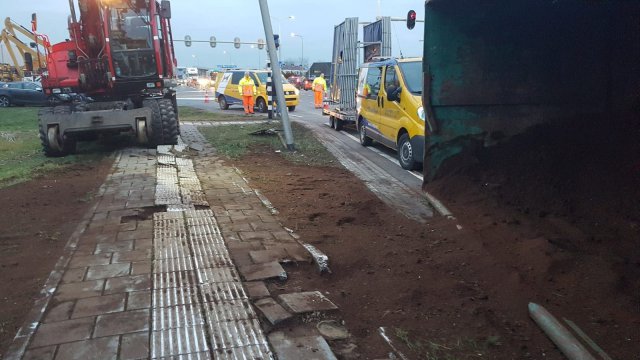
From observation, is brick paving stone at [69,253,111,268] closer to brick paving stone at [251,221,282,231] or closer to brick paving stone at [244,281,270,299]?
brick paving stone at [244,281,270,299]

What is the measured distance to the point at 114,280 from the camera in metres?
3.91

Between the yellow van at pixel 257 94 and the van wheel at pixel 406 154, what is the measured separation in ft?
42.6

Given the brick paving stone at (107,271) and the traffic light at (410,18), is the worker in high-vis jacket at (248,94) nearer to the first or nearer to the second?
the traffic light at (410,18)

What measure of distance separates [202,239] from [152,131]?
5804 millimetres

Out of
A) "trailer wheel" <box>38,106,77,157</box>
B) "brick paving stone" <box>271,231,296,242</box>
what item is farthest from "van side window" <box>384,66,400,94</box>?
"trailer wheel" <box>38,106,77,157</box>

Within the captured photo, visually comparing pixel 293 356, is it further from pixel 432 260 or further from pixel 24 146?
pixel 24 146

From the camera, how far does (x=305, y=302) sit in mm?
3506

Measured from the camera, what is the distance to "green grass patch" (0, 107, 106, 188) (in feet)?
26.6

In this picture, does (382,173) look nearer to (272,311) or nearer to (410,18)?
(272,311)

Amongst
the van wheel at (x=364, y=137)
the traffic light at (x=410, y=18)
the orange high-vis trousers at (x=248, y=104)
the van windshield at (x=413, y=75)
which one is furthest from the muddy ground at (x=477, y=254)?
the orange high-vis trousers at (x=248, y=104)

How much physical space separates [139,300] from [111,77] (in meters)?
7.86

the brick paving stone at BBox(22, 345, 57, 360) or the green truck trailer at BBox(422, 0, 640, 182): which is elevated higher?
the green truck trailer at BBox(422, 0, 640, 182)

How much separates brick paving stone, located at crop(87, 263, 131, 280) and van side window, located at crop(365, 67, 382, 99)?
22.7ft

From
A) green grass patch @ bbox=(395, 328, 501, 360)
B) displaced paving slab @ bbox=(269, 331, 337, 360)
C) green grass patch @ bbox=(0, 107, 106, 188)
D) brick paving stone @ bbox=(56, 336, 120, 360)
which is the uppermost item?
green grass patch @ bbox=(0, 107, 106, 188)
